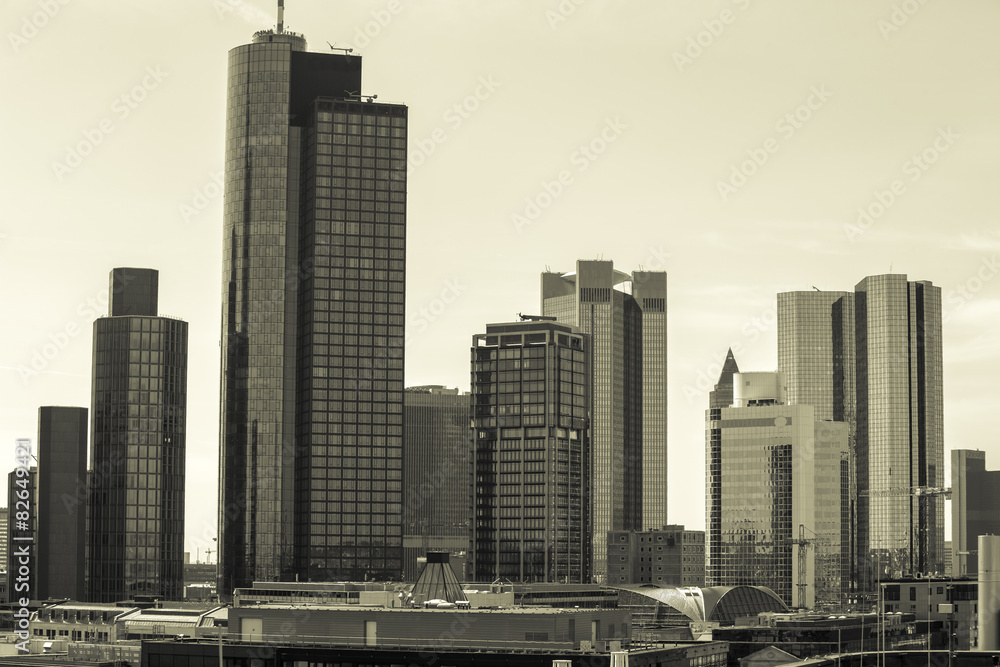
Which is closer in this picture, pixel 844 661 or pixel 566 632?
pixel 844 661

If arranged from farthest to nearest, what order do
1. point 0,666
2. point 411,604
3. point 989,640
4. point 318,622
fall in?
point 411,604 → point 318,622 → point 0,666 → point 989,640

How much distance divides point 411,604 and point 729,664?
41.3m

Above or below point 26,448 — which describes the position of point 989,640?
below

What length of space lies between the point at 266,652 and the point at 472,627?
23105 mm

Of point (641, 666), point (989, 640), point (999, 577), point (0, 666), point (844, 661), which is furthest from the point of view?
point (641, 666)

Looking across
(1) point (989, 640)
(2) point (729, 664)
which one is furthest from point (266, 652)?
(1) point (989, 640)

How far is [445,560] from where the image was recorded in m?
196

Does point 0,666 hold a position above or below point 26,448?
below

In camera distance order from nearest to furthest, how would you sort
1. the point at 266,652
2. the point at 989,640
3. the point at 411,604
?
the point at 989,640 < the point at 266,652 < the point at 411,604

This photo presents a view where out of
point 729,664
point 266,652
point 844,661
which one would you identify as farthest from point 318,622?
point 844,661

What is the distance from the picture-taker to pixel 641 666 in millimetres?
149500

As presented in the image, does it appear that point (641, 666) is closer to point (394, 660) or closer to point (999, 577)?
point (394, 660)

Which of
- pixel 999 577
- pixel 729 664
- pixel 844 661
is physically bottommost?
pixel 729 664

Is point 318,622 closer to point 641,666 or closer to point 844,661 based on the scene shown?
point 641,666
